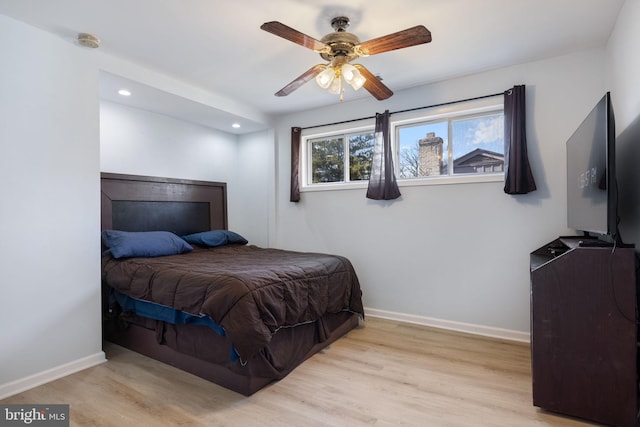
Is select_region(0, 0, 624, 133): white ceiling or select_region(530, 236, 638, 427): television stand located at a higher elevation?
select_region(0, 0, 624, 133): white ceiling

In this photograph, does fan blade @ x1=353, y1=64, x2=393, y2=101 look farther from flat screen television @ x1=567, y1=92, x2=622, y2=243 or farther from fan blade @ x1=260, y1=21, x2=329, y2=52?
flat screen television @ x1=567, y1=92, x2=622, y2=243

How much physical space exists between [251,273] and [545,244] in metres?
2.47

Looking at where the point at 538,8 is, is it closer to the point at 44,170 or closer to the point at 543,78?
the point at 543,78

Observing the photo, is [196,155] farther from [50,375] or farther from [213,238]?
[50,375]

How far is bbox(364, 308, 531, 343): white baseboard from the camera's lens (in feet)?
9.78

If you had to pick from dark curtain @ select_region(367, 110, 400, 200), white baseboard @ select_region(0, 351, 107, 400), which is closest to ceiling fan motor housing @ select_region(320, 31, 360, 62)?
dark curtain @ select_region(367, 110, 400, 200)

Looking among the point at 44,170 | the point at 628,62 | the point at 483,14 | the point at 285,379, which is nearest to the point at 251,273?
the point at 285,379

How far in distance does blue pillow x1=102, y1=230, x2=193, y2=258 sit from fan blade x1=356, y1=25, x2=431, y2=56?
2.51 meters

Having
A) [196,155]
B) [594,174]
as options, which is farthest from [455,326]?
[196,155]

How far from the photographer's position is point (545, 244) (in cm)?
287

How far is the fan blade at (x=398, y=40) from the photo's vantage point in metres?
1.87

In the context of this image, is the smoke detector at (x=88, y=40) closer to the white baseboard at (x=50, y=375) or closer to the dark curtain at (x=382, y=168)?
the white baseboard at (x=50, y=375)

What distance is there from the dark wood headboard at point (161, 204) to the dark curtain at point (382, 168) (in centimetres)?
217

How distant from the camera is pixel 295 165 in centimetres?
424
